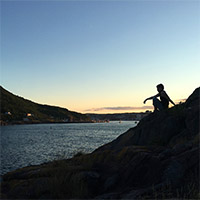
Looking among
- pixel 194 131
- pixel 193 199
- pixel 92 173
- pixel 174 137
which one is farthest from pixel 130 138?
pixel 193 199

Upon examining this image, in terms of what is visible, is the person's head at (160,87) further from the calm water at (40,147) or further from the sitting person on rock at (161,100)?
the calm water at (40,147)

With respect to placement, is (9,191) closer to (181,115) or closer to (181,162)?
(181,162)

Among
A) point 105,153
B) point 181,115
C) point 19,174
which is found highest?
point 181,115

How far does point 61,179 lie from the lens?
743cm

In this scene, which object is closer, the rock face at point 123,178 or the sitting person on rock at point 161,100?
the rock face at point 123,178

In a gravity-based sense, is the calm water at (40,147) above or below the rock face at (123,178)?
below

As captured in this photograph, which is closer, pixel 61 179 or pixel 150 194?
pixel 150 194

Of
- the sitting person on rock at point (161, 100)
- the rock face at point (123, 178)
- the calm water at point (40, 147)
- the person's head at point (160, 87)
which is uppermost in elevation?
the person's head at point (160, 87)

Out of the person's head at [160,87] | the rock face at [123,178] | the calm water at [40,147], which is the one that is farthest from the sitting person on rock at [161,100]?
the calm water at [40,147]

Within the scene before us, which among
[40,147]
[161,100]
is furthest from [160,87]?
[40,147]

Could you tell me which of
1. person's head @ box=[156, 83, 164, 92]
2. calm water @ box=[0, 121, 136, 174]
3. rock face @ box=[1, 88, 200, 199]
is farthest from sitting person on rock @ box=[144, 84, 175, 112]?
calm water @ box=[0, 121, 136, 174]

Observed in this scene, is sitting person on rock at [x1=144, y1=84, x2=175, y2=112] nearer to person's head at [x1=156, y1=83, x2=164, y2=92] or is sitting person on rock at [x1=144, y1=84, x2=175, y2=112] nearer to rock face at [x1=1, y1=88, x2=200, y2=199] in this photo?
person's head at [x1=156, y1=83, x2=164, y2=92]

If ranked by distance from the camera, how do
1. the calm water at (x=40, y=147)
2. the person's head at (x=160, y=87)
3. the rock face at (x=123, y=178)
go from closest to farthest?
the rock face at (x=123, y=178) → the person's head at (x=160, y=87) → the calm water at (x=40, y=147)

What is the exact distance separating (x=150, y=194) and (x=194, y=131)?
615 centimetres
